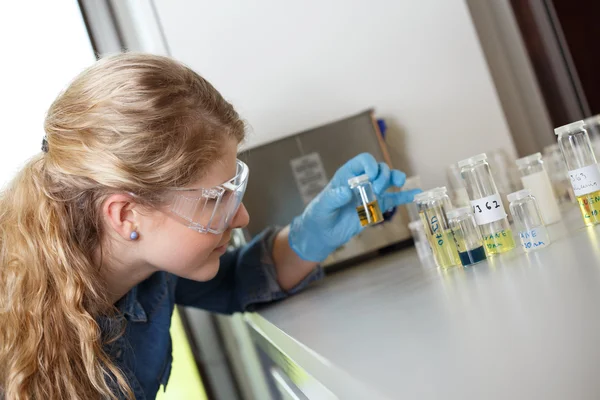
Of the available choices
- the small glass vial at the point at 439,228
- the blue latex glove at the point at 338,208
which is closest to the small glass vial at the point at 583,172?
the small glass vial at the point at 439,228

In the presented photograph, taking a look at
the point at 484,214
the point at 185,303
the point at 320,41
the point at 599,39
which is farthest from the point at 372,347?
the point at 599,39

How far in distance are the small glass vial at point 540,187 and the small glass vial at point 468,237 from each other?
0.20 m

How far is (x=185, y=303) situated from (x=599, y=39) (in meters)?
1.72

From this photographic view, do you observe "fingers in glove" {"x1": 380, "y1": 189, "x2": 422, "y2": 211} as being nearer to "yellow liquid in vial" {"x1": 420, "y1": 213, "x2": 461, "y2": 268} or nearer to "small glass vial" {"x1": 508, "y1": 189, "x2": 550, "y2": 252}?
"yellow liquid in vial" {"x1": 420, "y1": 213, "x2": 461, "y2": 268}

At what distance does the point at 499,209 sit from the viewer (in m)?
1.15

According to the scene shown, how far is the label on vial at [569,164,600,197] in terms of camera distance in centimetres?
109

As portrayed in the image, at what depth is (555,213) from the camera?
51.7 inches

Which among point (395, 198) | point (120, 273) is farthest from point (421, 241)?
point (120, 273)

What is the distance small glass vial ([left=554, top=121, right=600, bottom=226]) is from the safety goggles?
1.94 ft

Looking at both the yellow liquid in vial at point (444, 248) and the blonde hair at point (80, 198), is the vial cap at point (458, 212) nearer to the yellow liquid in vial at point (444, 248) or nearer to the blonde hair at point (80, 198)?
the yellow liquid in vial at point (444, 248)

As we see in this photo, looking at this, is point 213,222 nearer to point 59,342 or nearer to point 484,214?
point 59,342

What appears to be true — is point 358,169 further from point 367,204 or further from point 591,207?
point 591,207

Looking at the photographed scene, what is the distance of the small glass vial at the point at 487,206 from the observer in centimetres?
115

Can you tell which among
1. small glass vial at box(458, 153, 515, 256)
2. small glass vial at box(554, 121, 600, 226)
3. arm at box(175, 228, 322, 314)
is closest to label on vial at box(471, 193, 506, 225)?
small glass vial at box(458, 153, 515, 256)
